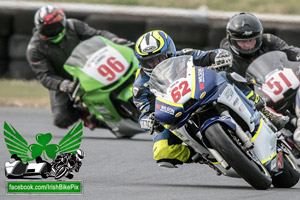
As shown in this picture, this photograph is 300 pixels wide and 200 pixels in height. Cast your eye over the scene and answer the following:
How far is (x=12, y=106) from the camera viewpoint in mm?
15383

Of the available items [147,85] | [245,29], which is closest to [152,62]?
[147,85]

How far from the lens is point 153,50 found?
7.51m

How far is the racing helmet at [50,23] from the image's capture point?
39.1ft

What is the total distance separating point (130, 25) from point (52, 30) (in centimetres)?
551

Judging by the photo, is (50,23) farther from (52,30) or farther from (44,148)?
(44,148)

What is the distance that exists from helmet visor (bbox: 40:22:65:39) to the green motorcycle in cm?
73

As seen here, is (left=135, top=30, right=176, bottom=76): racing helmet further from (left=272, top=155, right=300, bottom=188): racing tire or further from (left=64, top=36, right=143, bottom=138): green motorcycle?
(left=64, top=36, right=143, bottom=138): green motorcycle

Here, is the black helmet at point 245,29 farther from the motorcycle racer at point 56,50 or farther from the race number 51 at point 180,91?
the motorcycle racer at point 56,50

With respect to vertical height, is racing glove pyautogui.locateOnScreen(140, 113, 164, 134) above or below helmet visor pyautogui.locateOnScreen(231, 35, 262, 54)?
above

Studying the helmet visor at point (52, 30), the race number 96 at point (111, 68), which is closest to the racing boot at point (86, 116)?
the race number 96 at point (111, 68)

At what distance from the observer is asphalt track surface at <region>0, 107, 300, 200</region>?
6.39m

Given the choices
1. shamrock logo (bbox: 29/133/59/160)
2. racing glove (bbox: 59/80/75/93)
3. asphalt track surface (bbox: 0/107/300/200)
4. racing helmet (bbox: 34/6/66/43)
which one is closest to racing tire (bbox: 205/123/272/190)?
asphalt track surface (bbox: 0/107/300/200)

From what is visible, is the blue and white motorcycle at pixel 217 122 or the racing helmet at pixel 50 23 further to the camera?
the racing helmet at pixel 50 23

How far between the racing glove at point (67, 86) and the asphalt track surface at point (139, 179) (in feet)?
2.22
